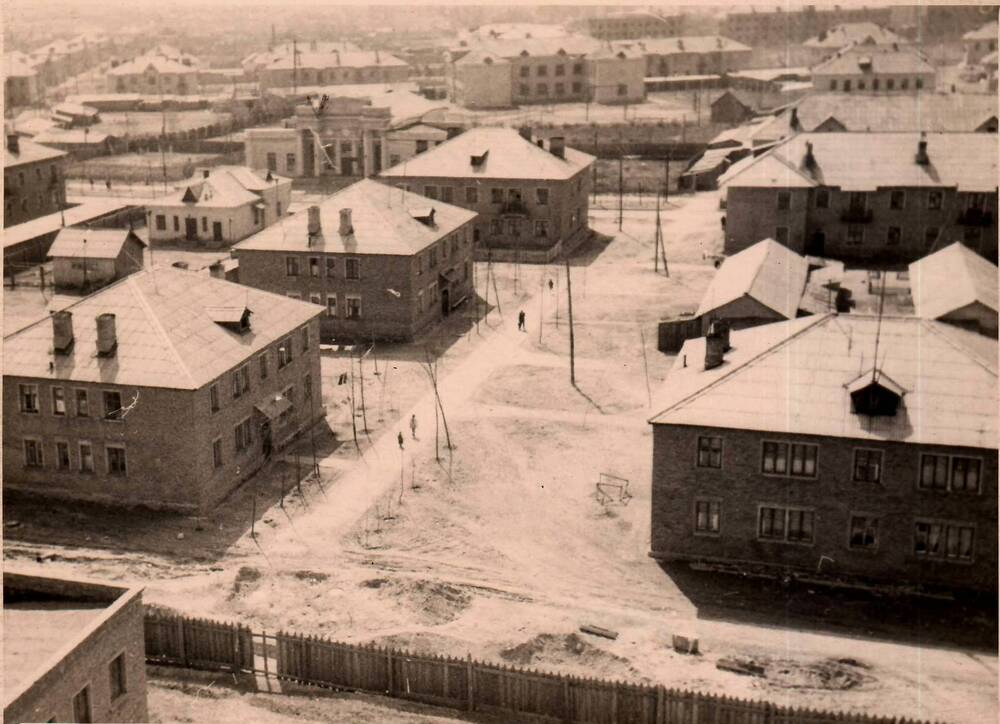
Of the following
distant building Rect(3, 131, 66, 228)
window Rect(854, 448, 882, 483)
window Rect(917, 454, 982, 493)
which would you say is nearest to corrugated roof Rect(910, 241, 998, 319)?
window Rect(917, 454, 982, 493)

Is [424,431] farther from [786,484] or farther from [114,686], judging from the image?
[114,686]

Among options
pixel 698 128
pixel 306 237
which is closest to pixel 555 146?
pixel 306 237

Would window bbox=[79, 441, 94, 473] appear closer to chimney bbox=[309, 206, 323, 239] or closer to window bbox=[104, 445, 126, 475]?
window bbox=[104, 445, 126, 475]

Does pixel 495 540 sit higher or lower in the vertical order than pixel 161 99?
lower

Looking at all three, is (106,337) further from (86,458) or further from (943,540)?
(943,540)

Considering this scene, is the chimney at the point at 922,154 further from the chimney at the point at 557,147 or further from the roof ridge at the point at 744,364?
the roof ridge at the point at 744,364
